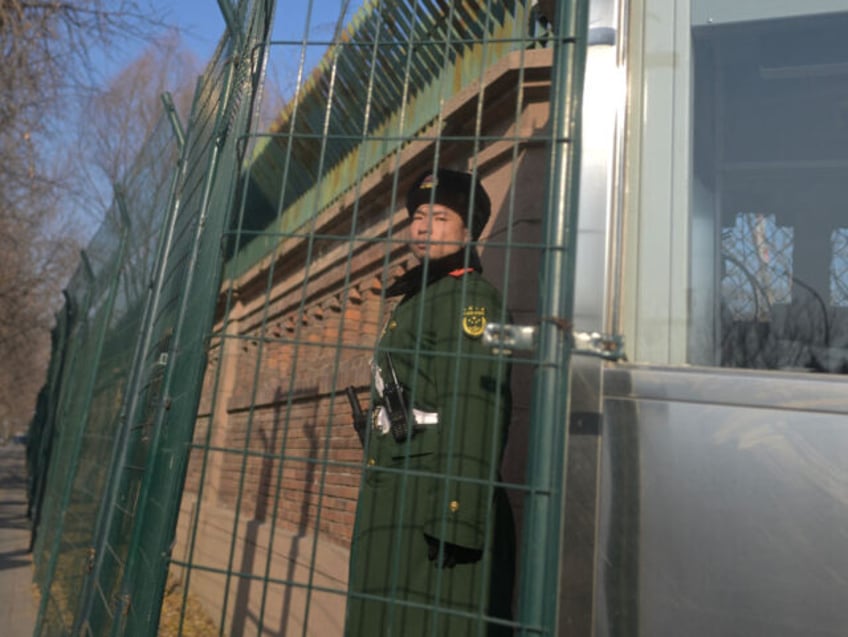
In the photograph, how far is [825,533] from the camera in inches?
61.5

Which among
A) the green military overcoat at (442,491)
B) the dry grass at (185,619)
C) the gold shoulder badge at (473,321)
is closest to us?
the green military overcoat at (442,491)

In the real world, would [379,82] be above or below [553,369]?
above

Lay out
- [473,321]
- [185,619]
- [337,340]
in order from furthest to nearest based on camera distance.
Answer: [185,619] → [337,340] → [473,321]

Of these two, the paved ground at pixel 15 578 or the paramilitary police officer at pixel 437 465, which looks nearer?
the paramilitary police officer at pixel 437 465

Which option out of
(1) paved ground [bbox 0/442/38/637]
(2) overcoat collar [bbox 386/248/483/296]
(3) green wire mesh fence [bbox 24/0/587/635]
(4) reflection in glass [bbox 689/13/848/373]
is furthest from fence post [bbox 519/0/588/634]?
(1) paved ground [bbox 0/442/38/637]

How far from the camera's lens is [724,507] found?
1.62m

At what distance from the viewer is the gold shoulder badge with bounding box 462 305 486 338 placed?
7.07 feet

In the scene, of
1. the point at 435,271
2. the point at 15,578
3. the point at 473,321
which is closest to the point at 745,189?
the point at 473,321

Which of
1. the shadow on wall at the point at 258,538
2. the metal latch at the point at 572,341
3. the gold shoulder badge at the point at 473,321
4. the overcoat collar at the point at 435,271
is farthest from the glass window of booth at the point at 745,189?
the shadow on wall at the point at 258,538

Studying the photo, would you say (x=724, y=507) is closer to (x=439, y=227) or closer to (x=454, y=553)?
(x=454, y=553)

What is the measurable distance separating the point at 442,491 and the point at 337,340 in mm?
1590

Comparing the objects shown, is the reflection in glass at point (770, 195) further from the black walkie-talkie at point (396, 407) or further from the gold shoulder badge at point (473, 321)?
the black walkie-talkie at point (396, 407)

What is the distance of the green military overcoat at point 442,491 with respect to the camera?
→ 201cm

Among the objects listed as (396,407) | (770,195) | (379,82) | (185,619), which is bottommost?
(185,619)
